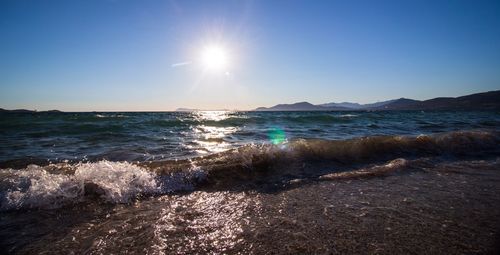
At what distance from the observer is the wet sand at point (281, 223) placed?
3348mm

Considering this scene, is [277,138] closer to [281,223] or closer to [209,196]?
[209,196]

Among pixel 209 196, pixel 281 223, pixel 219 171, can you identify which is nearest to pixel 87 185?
pixel 209 196

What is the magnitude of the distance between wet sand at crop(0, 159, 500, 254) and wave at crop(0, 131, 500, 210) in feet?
1.39

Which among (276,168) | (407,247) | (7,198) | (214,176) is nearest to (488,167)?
(276,168)

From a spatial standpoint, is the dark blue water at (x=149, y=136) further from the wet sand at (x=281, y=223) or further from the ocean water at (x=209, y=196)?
the wet sand at (x=281, y=223)

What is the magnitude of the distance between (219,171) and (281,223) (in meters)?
2.88

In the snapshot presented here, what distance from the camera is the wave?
5059mm

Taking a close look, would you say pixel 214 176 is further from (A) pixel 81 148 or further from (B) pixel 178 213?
(A) pixel 81 148

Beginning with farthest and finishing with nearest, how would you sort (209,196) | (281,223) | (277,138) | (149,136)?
(149,136)
(277,138)
(209,196)
(281,223)

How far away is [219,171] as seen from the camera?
21.8ft

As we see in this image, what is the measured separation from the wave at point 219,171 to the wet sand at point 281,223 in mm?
423

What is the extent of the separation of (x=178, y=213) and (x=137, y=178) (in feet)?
5.65

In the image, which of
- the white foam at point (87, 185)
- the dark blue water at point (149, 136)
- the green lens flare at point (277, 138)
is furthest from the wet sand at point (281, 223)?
the green lens flare at point (277, 138)

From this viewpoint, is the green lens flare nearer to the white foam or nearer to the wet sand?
the white foam
